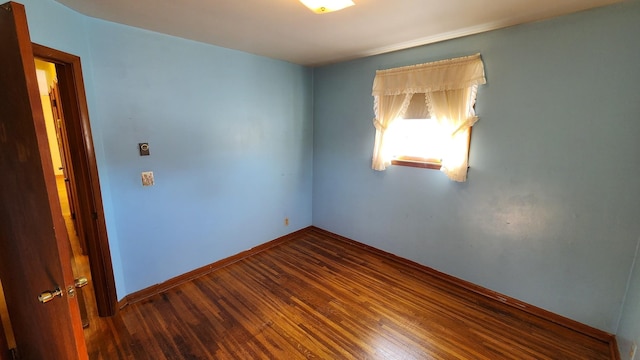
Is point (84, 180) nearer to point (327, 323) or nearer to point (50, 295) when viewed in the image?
point (50, 295)

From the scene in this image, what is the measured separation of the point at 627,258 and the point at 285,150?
3329 mm

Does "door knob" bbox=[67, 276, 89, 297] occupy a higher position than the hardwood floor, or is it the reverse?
"door knob" bbox=[67, 276, 89, 297]

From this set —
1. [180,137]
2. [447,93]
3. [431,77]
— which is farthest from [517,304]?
[180,137]

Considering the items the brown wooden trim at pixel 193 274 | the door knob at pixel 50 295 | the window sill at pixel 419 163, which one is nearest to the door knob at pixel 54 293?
the door knob at pixel 50 295

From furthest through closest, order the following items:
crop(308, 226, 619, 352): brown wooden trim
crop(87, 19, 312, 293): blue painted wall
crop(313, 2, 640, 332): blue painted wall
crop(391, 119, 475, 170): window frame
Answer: crop(391, 119, 475, 170): window frame → crop(87, 19, 312, 293): blue painted wall → crop(308, 226, 619, 352): brown wooden trim → crop(313, 2, 640, 332): blue painted wall

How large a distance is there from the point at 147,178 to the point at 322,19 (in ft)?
6.72

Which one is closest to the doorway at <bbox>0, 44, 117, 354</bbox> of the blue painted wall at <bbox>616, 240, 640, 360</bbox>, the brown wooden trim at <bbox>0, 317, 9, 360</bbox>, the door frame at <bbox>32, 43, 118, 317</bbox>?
the door frame at <bbox>32, 43, 118, 317</bbox>

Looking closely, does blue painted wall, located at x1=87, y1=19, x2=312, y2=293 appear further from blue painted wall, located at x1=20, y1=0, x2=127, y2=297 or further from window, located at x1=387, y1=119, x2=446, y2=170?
window, located at x1=387, y1=119, x2=446, y2=170

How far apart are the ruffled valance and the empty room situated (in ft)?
0.05

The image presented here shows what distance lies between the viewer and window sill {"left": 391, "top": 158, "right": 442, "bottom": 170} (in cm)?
270

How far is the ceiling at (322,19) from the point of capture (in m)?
1.76

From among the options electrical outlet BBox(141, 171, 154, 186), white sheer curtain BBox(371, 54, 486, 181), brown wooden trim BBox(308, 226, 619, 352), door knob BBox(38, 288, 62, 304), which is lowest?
brown wooden trim BBox(308, 226, 619, 352)

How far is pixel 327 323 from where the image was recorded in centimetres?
217

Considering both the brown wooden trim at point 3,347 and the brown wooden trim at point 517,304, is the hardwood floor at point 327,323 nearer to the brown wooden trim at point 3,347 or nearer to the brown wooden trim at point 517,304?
the brown wooden trim at point 517,304
